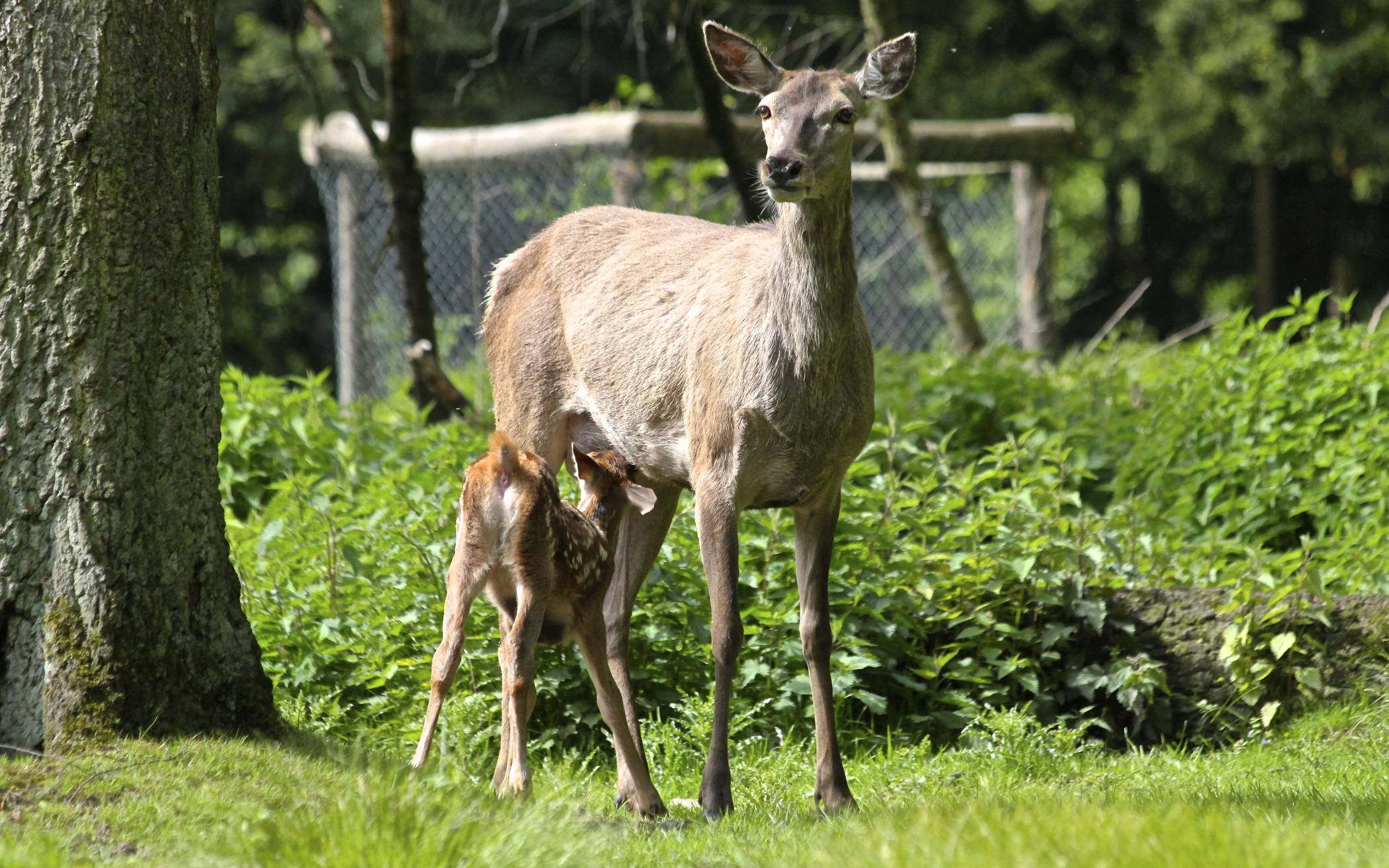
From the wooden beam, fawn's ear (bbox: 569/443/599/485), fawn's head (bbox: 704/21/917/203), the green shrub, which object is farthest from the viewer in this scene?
the wooden beam

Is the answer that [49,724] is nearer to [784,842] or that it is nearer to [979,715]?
[784,842]

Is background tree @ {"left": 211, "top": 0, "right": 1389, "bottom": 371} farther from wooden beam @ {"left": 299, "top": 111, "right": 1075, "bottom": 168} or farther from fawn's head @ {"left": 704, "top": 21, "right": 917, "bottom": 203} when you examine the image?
fawn's head @ {"left": 704, "top": 21, "right": 917, "bottom": 203}

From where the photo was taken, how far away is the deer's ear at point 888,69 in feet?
16.7

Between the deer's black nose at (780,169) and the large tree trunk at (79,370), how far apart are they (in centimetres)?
176

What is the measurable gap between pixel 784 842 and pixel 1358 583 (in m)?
3.71

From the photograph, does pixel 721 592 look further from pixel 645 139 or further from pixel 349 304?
pixel 349 304

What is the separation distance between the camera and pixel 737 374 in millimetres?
5008

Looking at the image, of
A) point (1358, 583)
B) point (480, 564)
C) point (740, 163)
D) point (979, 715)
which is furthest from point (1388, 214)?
point (480, 564)

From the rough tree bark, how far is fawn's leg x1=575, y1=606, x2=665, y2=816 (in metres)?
3.90

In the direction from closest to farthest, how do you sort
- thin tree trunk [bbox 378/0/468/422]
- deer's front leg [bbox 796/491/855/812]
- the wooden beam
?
deer's front leg [bbox 796/491/855/812] < thin tree trunk [bbox 378/0/468/422] < the wooden beam

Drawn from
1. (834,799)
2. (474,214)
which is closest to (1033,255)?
(474,214)

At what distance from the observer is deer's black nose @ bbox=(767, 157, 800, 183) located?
4617 millimetres

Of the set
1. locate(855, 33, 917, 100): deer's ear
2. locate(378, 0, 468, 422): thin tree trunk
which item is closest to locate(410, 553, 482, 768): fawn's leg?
locate(855, 33, 917, 100): deer's ear

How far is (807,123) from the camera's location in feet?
15.7
